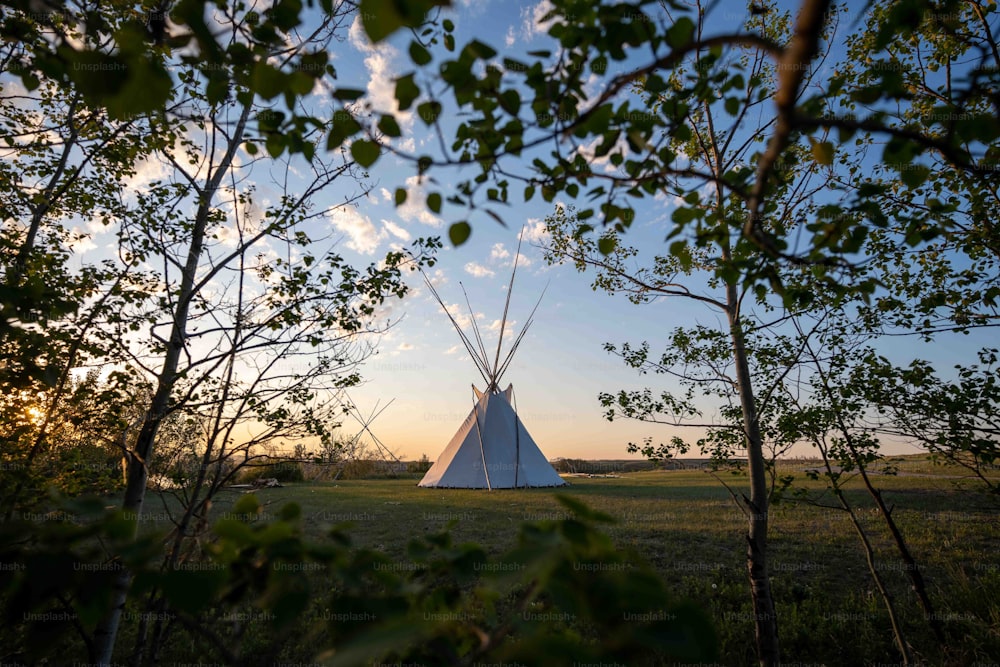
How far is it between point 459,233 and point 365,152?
357 mm

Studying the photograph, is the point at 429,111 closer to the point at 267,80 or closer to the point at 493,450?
the point at 267,80

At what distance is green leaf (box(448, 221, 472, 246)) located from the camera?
Answer: 4.74ft

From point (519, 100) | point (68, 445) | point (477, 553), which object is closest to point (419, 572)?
point (477, 553)

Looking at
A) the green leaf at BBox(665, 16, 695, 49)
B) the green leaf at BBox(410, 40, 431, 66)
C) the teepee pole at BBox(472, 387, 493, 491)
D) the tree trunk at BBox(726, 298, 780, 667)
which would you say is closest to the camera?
the green leaf at BBox(410, 40, 431, 66)

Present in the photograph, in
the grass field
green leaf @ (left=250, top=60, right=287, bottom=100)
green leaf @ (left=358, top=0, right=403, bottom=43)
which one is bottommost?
the grass field

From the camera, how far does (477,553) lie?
1039 millimetres

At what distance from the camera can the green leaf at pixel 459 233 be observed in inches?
56.9

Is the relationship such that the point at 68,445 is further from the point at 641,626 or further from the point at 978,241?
the point at 978,241

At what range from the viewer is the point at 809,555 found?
5.93m

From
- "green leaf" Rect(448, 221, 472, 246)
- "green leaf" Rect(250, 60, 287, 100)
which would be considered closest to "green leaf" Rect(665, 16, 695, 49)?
"green leaf" Rect(448, 221, 472, 246)

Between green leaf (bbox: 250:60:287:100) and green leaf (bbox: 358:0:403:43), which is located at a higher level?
green leaf (bbox: 250:60:287:100)

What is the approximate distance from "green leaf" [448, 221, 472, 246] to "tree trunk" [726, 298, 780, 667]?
3.02 meters

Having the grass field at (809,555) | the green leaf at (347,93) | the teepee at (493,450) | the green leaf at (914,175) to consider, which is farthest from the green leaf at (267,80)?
the teepee at (493,450)

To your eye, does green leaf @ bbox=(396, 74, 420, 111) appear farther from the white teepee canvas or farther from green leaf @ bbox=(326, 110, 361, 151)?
the white teepee canvas
